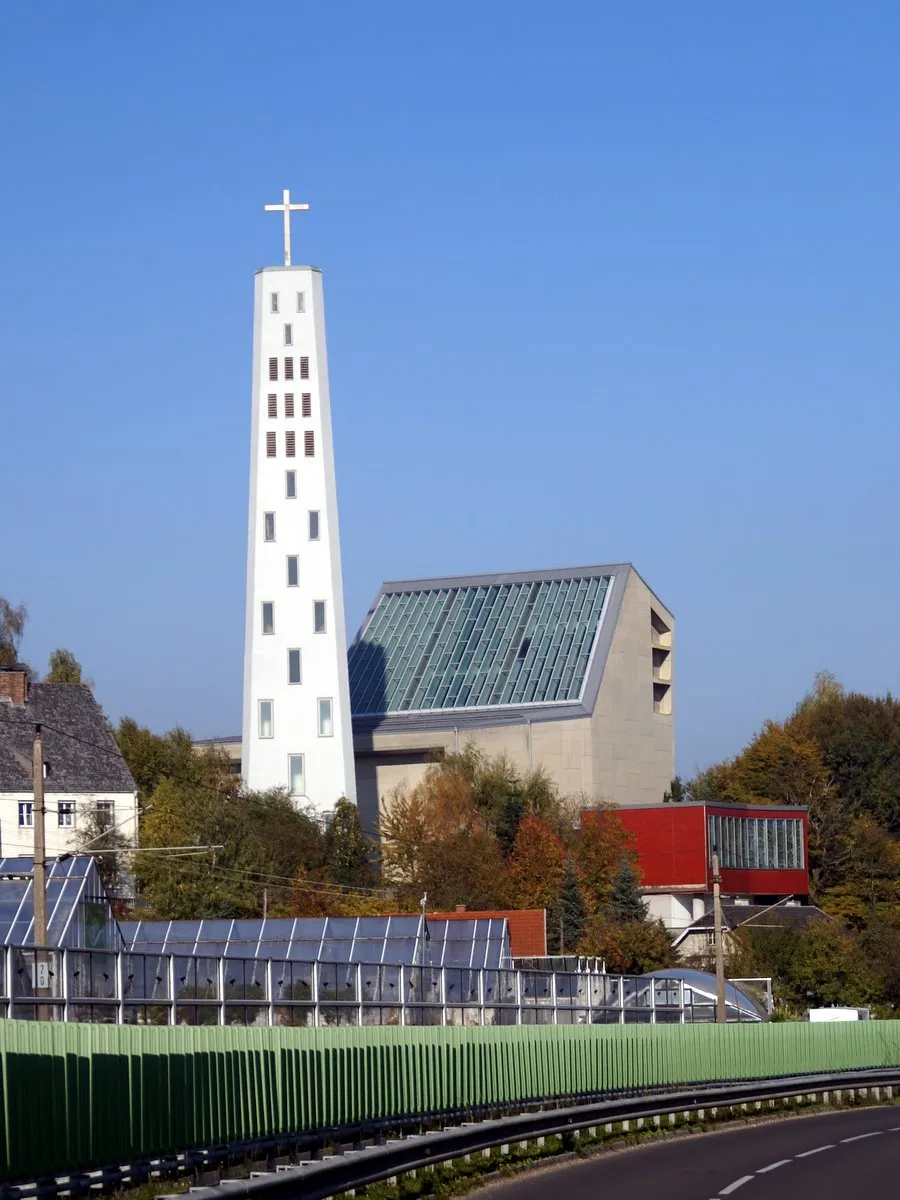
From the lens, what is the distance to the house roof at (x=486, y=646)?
361 feet

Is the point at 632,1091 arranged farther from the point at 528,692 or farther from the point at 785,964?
the point at 528,692

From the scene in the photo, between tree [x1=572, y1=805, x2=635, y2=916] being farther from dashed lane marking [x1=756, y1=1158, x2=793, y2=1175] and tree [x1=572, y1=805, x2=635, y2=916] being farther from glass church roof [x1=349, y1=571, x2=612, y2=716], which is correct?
dashed lane marking [x1=756, y1=1158, x2=793, y2=1175]

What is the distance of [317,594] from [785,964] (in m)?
25.3

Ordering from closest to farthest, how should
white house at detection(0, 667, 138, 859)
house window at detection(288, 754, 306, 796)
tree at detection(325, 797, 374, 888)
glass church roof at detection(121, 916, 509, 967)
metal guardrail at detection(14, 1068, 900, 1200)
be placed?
metal guardrail at detection(14, 1068, 900, 1200) < glass church roof at detection(121, 916, 509, 967) < white house at detection(0, 667, 138, 859) < tree at detection(325, 797, 374, 888) < house window at detection(288, 754, 306, 796)

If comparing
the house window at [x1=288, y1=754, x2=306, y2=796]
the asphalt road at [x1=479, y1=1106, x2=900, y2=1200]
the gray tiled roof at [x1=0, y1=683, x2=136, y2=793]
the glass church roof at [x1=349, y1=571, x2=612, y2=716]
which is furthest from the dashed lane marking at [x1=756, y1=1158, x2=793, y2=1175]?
the glass church roof at [x1=349, y1=571, x2=612, y2=716]

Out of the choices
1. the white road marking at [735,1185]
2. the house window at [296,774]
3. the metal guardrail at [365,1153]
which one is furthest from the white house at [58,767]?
the white road marking at [735,1185]

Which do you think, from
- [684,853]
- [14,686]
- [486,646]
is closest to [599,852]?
[684,853]

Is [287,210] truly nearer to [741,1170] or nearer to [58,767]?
[58,767]

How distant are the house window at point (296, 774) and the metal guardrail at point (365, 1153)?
5574 cm

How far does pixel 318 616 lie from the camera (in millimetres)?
93375

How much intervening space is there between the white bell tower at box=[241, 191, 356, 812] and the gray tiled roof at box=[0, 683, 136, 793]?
6.20 m

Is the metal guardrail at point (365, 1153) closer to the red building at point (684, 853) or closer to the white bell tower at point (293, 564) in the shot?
the white bell tower at point (293, 564)

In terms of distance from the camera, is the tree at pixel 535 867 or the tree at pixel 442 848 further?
the tree at pixel 535 867

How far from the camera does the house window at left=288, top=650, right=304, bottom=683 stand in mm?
94000
